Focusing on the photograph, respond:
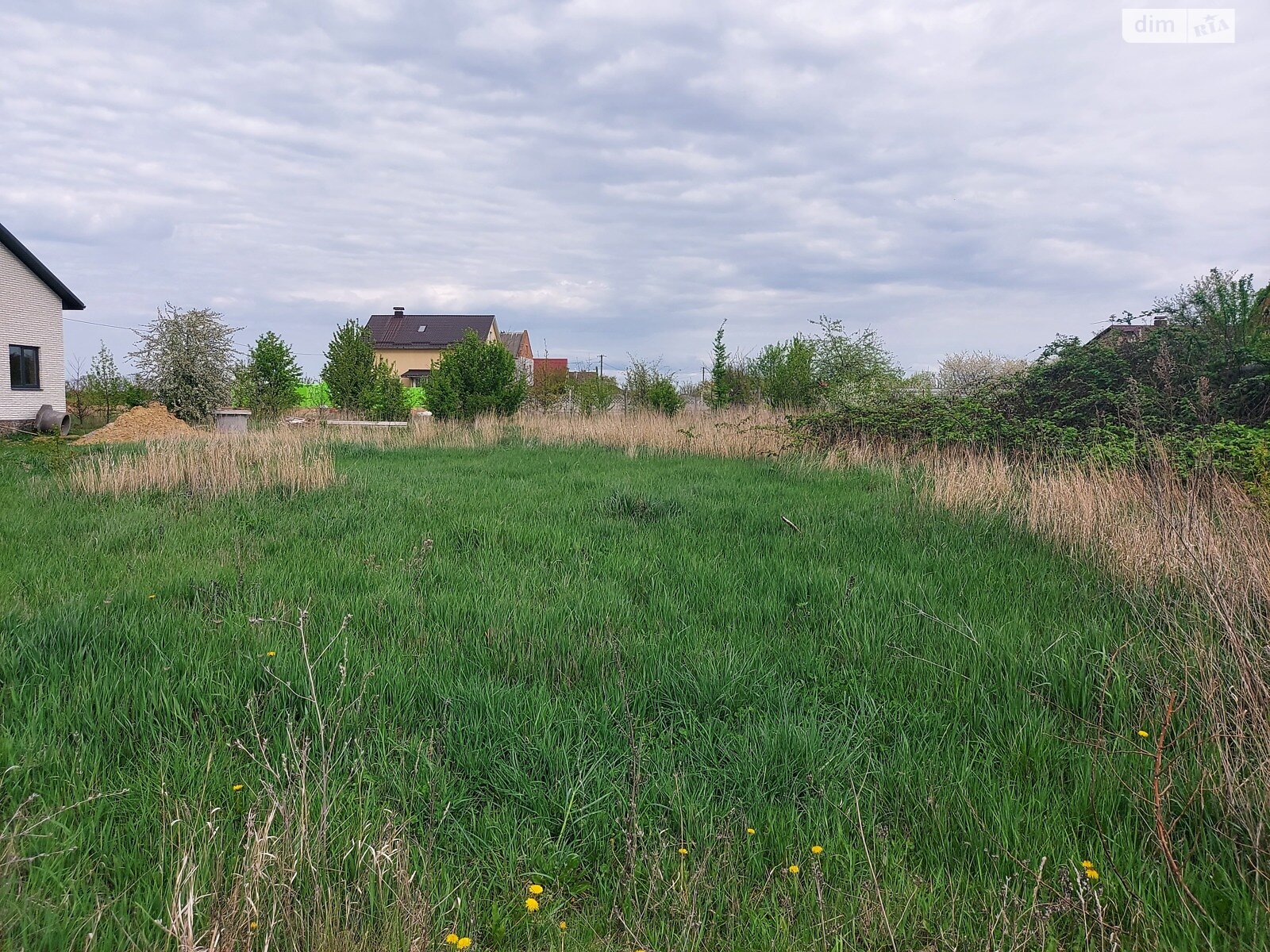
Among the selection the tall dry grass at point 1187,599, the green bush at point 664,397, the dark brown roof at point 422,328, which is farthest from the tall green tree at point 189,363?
the dark brown roof at point 422,328

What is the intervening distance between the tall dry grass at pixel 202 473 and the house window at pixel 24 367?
17949 mm

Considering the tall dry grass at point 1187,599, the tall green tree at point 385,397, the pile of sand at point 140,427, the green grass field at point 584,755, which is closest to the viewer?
the green grass field at point 584,755

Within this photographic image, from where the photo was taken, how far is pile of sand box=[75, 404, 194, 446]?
58.2 feet

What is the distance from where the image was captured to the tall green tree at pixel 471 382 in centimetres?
1862

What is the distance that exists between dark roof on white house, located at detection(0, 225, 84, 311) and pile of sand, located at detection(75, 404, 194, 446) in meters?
6.20

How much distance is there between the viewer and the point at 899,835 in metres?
2.09

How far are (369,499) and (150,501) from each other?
2.09m

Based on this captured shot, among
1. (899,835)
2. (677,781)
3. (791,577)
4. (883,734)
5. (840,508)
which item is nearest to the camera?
(899,835)

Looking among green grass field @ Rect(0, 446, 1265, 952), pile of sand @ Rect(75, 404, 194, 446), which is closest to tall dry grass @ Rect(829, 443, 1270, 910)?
green grass field @ Rect(0, 446, 1265, 952)

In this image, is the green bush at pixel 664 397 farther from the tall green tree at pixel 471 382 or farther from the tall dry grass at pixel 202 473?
the tall dry grass at pixel 202 473

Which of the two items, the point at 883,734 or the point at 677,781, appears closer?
the point at 677,781

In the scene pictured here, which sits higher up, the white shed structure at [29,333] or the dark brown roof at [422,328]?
the dark brown roof at [422,328]

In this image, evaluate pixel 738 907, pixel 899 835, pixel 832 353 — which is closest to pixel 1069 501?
pixel 899 835

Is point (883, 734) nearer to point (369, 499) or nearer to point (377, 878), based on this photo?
point (377, 878)
